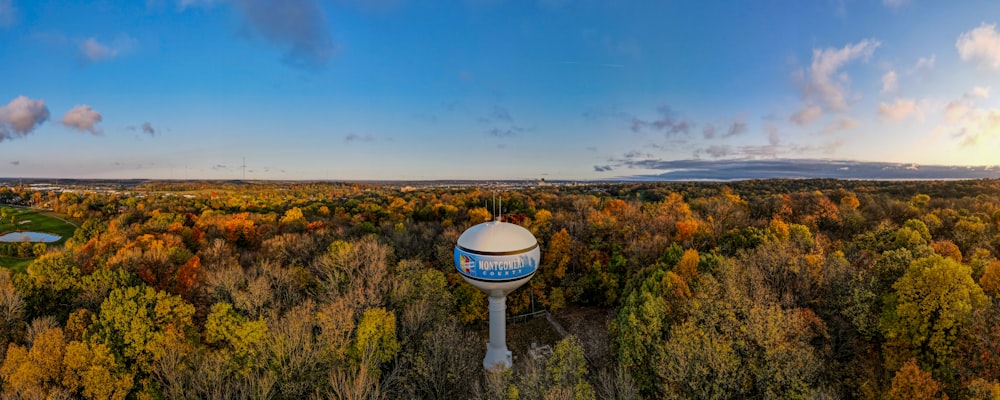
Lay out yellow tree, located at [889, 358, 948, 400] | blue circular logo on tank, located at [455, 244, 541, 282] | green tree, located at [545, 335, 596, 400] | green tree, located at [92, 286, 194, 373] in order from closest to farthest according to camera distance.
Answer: green tree, located at [545, 335, 596, 400]
yellow tree, located at [889, 358, 948, 400]
green tree, located at [92, 286, 194, 373]
blue circular logo on tank, located at [455, 244, 541, 282]

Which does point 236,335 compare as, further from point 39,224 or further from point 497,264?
point 39,224

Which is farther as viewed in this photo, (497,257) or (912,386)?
(497,257)

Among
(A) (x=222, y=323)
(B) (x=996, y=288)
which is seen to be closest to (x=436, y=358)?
(A) (x=222, y=323)

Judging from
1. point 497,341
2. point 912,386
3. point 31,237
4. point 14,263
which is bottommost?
point 497,341

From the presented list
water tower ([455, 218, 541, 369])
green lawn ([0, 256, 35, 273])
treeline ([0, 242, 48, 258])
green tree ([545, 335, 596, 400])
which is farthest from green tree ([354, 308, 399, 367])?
treeline ([0, 242, 48, 258])

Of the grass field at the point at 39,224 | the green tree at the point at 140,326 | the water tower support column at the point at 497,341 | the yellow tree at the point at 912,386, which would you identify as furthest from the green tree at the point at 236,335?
the grass field at the point at 39,224

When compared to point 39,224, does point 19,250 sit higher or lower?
lower

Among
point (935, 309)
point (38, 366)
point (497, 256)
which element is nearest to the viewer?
point (38, 366)

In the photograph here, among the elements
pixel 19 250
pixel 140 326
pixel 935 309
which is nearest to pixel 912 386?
pixel 935 309

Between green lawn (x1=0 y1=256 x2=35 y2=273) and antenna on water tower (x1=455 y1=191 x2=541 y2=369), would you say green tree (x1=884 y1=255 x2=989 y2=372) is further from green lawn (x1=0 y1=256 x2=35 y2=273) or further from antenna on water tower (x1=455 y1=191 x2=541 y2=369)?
green lawn (x1=0 y1=256 x2=35 y2=273)

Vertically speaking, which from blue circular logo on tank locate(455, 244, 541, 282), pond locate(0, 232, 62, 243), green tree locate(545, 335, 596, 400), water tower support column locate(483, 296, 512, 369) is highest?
blue circular logo on tank locate(455, 244, 541, 282)

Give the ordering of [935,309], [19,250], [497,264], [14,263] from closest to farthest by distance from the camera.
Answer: [935,309]
[497,264]
[14,263]
[19,250]
